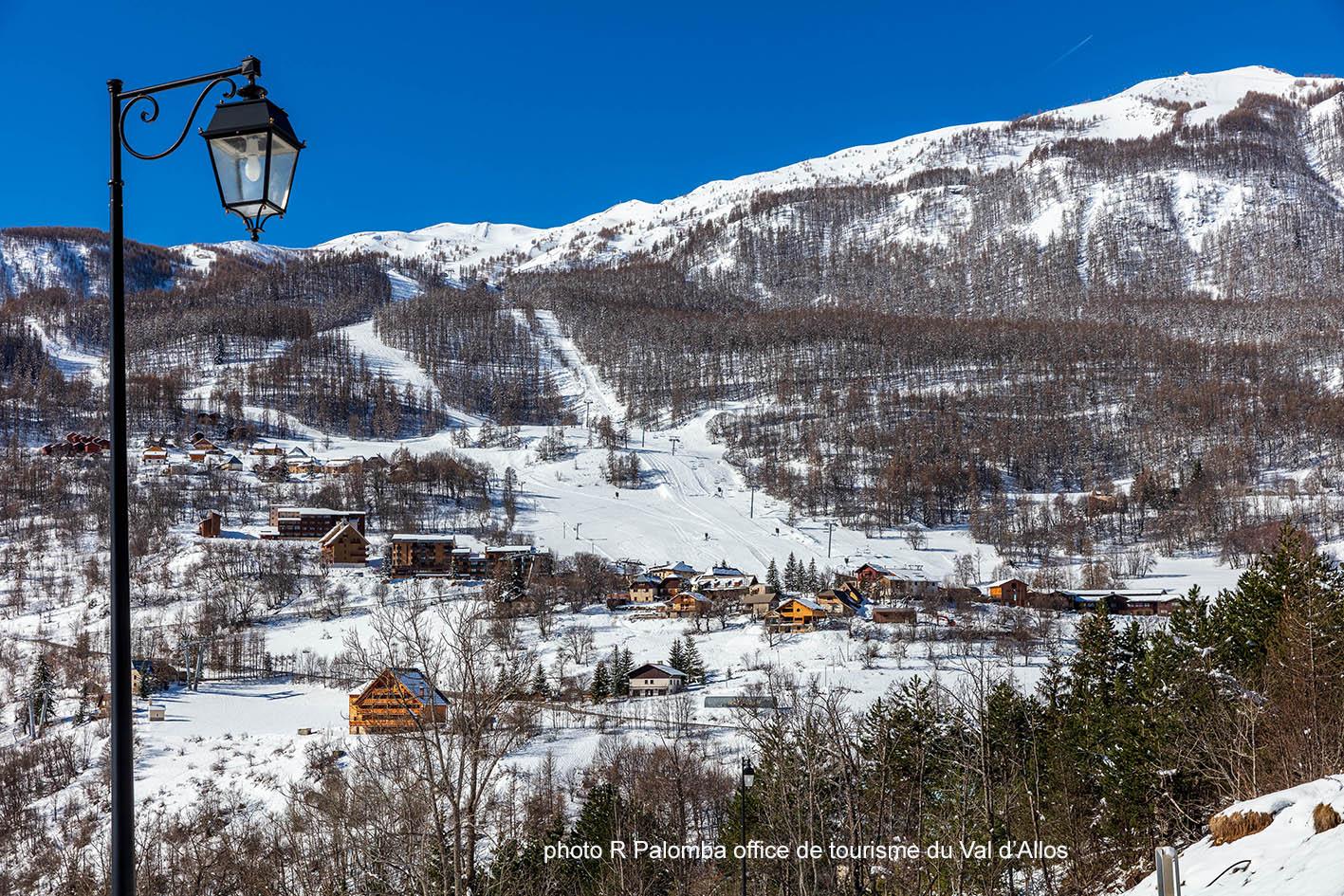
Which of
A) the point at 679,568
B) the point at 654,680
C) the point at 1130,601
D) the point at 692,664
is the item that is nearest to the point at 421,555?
the point at 679,568

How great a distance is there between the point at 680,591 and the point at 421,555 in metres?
17.2

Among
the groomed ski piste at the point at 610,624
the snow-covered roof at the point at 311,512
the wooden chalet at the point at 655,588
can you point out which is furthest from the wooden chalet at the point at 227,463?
the wooden chalet at the point at 655,588

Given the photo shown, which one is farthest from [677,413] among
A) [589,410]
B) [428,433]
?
[428,433]

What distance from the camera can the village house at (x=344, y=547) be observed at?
60.3 meters

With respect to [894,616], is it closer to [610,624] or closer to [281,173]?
[610,624]

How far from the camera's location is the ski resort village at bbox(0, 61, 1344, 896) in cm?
1234

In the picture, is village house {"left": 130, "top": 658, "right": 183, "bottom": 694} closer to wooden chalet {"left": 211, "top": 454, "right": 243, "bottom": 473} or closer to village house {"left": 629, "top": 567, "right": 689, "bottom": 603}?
village house {"left": 629, "top": 567, "right": 689, "bottom": 603}

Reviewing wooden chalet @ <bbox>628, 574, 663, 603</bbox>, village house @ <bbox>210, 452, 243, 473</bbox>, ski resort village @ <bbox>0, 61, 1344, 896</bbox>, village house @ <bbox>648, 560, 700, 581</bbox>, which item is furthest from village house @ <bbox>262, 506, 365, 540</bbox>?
wooden chalet @ <bbox>628, 574, 663, 603</bbox>

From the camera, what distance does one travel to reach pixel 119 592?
9.18 feet

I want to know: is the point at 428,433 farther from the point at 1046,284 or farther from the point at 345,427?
the point at 1046,284

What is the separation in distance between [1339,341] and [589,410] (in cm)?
10140

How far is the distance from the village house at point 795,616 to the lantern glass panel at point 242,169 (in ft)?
145

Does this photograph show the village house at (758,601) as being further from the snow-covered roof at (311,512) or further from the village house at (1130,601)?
the snow-covered roof at (311,512)

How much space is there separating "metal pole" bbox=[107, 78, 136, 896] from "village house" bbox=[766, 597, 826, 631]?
44.4m
